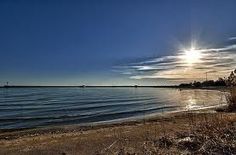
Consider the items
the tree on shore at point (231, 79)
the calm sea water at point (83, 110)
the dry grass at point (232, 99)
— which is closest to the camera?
the tree on shore at point (231, 79)

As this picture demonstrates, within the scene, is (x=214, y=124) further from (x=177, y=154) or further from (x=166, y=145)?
(x=177, y=154)

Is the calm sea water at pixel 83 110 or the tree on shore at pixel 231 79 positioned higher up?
the tree on shore at pixel 231 79

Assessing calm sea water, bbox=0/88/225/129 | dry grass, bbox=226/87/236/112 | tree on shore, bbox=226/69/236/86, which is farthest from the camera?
calm sea water, bbox=0/88/225/129

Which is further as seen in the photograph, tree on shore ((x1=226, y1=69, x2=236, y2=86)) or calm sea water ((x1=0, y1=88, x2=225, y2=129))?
calm sea water ((x1=0, y1=88, x2=225, y2=129))

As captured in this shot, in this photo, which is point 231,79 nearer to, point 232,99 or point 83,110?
point 232,99

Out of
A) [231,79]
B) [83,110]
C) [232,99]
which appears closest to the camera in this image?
[231,79]

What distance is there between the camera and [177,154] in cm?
635

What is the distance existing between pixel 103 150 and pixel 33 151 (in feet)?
6.52

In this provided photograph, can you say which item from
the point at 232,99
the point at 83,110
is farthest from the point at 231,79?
the point at 83,110

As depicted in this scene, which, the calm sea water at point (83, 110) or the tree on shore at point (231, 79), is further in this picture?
the calm sea water at point (83, 110)

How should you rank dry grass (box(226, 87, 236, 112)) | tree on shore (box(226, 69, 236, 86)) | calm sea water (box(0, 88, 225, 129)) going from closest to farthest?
1. tree on shore (box(226, 69, 236, 86))
2. dry grass (box(226, 87, 236, 112))
3. calm sea water (box(0, 88, 225, 129))

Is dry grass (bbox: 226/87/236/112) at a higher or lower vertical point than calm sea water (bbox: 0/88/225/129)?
higher

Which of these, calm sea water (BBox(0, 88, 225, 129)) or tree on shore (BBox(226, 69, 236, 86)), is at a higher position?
tree on shore (BBox(226, 69, 236, 86))

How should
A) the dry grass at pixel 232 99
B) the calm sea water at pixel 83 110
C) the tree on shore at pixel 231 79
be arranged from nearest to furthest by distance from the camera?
the tree on shore at pixel 231 79 → the dry grass at pixel 232 99 → the calm sea water at pixel 83 110
